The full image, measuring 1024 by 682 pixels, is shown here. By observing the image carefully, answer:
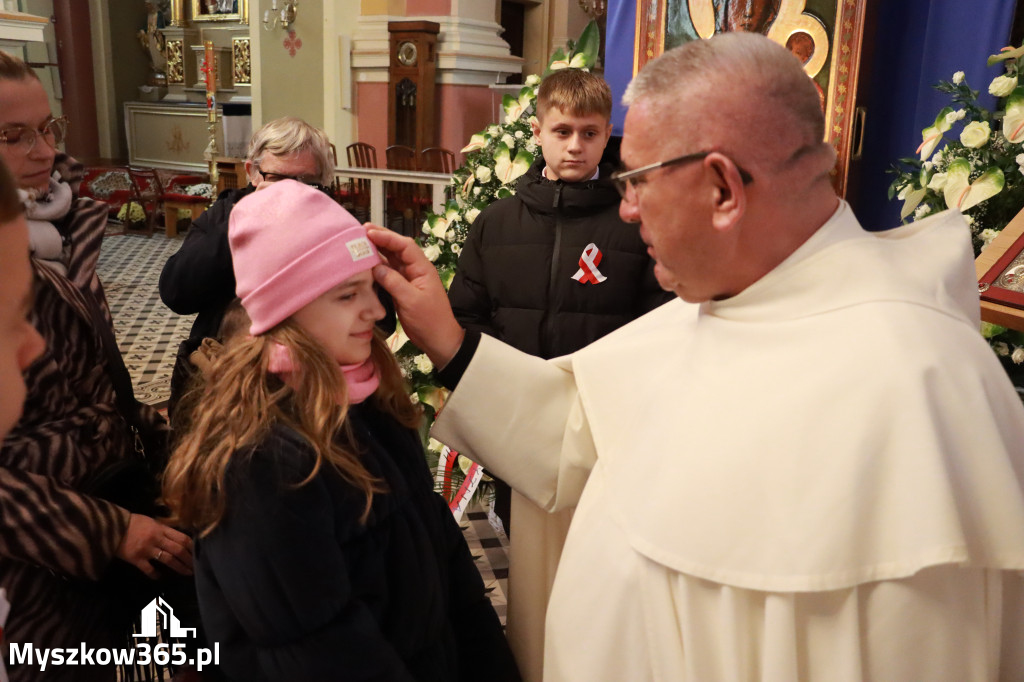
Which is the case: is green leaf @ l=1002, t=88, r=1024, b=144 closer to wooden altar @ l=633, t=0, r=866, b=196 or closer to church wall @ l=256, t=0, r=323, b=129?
wooden altar @ l=633, t=0, r=866, b=196

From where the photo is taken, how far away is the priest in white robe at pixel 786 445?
1207 millimetres

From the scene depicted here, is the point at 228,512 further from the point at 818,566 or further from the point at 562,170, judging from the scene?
the point at 562,170

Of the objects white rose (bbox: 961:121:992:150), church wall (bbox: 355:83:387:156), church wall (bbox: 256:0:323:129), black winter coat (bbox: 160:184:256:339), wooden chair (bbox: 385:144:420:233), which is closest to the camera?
black winter coat (bbox: 160:184:256:339)

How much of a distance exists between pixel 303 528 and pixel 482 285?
182cm

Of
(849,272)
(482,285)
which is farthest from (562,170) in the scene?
(849,272)

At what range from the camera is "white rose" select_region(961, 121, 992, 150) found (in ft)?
9.00

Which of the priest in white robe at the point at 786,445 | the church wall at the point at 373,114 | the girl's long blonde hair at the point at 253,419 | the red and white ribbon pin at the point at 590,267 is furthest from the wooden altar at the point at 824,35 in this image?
the church wall at the point at 373,114

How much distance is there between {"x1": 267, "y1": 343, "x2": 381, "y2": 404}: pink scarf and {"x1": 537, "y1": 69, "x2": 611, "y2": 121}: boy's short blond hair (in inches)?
61.1

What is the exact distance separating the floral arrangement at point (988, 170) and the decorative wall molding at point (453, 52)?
8.15 m

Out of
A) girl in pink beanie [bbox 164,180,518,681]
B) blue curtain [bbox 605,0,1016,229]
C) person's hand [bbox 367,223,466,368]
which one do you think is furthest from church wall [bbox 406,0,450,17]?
girl in pink beanie [bbox 164,180,518,681]

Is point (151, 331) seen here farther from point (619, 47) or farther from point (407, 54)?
point (407, 54)

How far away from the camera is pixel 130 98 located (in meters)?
15.0

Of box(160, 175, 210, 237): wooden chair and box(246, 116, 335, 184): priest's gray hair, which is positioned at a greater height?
box(246, 116, 335, 184): priest's gray hair

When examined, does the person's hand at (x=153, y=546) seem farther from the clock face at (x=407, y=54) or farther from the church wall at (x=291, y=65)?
the church wall at (x=291, y=65)
